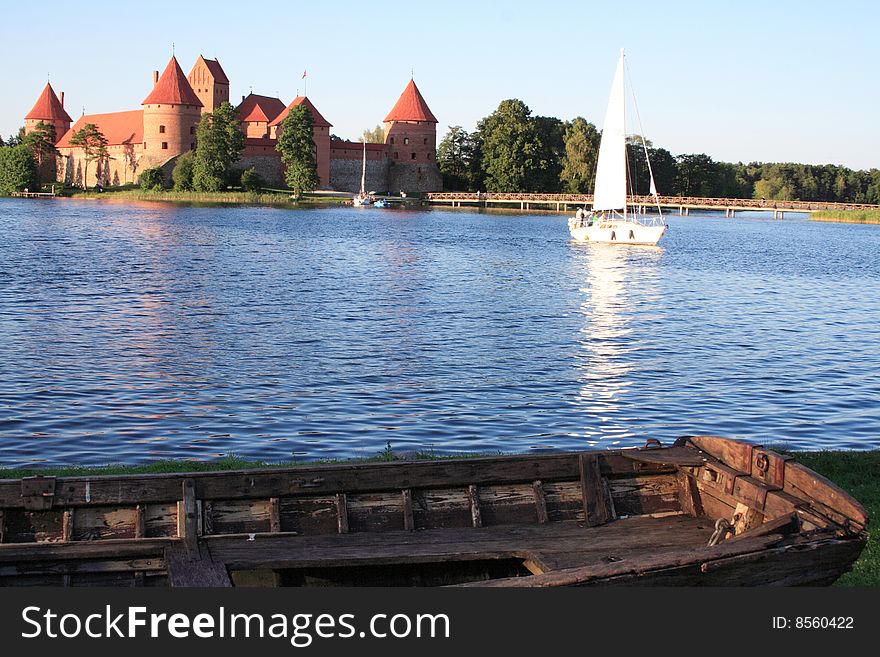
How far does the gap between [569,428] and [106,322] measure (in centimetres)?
1265

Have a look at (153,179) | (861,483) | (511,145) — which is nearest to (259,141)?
(153,179)

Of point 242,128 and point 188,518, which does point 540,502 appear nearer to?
point 188,518

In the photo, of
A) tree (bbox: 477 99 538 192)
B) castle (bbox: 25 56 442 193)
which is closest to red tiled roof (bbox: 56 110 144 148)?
castle (bbox: 25 56 442 193)

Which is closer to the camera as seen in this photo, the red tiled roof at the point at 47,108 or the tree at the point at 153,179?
the tree at the point at 153,179

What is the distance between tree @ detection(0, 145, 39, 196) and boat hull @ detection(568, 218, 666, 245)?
62400 mm

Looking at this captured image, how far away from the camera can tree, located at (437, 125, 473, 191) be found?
114 meters

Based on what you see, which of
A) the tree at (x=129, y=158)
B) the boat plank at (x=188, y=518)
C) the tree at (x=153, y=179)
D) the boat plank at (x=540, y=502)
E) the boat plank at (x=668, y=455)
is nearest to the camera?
the boat plank at (x=188, y=518)

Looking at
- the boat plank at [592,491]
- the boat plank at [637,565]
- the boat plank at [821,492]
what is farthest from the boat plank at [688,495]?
the boat plank at [637,565]

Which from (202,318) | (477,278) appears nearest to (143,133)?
(477,278)

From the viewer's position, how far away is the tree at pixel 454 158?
11431 cm

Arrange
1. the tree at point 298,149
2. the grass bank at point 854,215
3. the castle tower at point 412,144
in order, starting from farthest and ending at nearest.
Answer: the castle tower at point 412,144 → the tree at point 298,149 → the grass bank at point 854,215

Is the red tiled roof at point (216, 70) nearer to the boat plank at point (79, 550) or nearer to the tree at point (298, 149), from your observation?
the tree at point (298, 149)

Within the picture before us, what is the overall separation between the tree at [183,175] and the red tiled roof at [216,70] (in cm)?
1891

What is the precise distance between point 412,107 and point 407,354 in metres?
95.4
